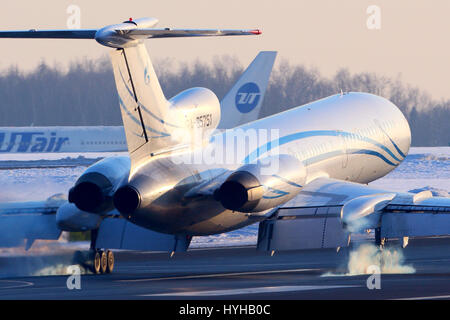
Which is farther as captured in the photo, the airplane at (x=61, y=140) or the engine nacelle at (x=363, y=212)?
the airplane at (x=61, y=140)

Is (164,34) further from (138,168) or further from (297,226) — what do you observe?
(297,226)

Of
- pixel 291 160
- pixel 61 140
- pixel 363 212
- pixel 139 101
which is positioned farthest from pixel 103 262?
pixel 61 140

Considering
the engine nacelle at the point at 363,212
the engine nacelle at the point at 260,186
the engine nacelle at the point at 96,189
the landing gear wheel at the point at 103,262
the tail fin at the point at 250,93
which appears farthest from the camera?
the tail fin at the point at 250,93

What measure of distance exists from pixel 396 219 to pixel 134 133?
6.71 m

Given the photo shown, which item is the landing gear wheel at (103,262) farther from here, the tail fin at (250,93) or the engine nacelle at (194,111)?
the tail fin at (250,93)

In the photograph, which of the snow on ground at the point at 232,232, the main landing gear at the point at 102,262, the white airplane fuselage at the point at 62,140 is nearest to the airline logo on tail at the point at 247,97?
the snow on ground at the point at 232,232

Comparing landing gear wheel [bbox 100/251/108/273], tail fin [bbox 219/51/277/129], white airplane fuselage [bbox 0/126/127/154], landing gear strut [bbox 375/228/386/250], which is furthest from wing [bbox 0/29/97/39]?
white airplane fuselage [bbox 0/126/127/154]

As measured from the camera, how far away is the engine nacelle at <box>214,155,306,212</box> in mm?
22297

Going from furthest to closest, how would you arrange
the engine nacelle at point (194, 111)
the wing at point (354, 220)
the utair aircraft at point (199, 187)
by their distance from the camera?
the wing at point (354, 220), the engine nacelle at point (194, 111), the utair aircraft at point (199, 187)

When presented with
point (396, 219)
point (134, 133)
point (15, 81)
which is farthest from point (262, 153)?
point (15, 81)

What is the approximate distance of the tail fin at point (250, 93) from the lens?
5894 centimetres

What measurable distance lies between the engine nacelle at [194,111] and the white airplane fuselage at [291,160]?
53 centimetres

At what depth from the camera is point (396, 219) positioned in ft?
80.4

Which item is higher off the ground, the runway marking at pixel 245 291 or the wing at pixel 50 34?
the wing at pixel 50 34
